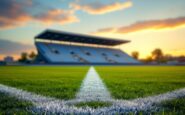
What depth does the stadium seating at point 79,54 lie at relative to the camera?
42.5m

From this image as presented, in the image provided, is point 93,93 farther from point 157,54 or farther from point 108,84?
point 157,54

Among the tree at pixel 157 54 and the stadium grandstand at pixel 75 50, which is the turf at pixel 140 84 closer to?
the stadium grandstand at pixel 75 50

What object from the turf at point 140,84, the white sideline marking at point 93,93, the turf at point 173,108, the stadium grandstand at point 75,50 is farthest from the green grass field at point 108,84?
the stadium grandstand at point 75,50

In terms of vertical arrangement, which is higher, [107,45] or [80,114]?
[107,45]

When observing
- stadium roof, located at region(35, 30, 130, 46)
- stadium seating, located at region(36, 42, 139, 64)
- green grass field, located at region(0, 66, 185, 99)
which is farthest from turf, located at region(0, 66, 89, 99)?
stadium seating, located at region(36, 42, 139, 64)

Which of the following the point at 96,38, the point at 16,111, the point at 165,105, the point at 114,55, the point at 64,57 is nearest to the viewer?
the point at 16,111

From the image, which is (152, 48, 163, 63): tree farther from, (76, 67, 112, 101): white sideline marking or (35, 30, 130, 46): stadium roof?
(76, 67, 112, 101): white sideline marking

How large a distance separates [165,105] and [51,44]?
4472 centimetres

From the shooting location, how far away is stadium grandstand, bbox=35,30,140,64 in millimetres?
42031

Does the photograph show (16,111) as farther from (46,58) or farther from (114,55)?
(114,55)

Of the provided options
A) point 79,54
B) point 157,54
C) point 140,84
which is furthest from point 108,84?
point 157,54

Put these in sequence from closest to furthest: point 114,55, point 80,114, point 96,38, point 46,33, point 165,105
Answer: point 80,114
point 165,105
point 46,33
point 96,38
point 114,55

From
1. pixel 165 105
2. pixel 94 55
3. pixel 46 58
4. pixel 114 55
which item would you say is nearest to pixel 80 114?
pixel 165 105

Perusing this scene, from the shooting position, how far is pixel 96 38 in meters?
47.5
